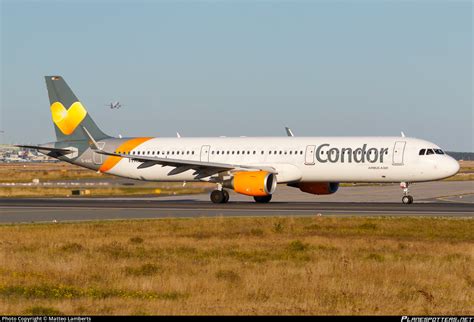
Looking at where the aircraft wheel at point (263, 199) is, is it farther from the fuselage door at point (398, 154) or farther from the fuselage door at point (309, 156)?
the fuselage door at point (398, 154)

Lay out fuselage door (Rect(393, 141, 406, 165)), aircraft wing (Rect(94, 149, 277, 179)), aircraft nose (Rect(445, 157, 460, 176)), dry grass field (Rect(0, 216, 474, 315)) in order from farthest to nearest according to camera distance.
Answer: aircraft wing (Rect(94, 149, 277, 179)), fuselage door (Rect(393, 141, 406, 165)), aircraft nose (Rect(445, 157, 460, 176)), dry grass field (Rect(0, 216, 474, 315))

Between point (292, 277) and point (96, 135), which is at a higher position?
point (96, 135)

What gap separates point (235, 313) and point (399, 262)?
8.62m

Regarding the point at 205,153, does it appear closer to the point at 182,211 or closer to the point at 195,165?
the point at 195,165

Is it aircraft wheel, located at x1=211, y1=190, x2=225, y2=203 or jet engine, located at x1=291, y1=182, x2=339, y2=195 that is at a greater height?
jet engine, located at x1=291, y1=182, x2=339, y2=195

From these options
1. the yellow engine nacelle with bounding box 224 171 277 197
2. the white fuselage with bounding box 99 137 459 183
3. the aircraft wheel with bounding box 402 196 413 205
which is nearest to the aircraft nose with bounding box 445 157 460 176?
the white fuselage with bounding box 99 137 459 183

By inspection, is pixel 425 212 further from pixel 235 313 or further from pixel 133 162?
pixel 235 313

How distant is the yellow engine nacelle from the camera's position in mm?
49031

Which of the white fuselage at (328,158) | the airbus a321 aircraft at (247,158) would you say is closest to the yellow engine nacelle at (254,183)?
the airbus a321 aircraft at (247,158)

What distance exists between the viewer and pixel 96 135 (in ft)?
196

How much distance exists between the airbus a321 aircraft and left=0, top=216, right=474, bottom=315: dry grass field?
14958mm

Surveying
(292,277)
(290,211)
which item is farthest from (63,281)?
(290,211)

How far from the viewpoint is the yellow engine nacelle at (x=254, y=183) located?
161 feet

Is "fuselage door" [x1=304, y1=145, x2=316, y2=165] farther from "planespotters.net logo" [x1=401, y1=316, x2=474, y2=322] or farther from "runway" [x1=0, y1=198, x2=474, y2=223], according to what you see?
"planespotters.net logo" [x1=401, y1=316, x2=474, y2=322]
